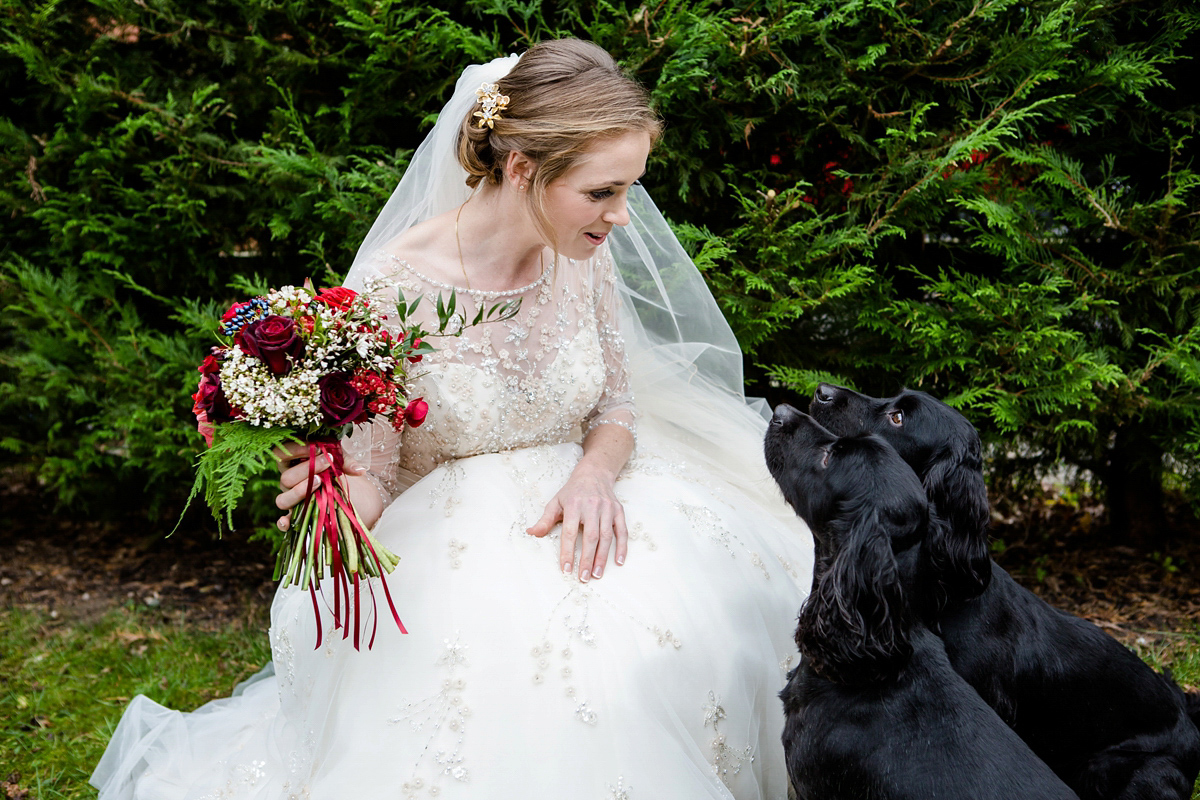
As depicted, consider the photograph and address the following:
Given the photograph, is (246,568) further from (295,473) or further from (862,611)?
(862,611)

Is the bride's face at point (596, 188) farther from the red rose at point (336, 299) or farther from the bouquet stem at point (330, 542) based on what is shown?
the bouquet stem at point (330, 542)

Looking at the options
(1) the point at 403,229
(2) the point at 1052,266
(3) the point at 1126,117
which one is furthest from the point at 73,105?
(3) the point at 1126,117

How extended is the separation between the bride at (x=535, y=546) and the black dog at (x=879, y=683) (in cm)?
31

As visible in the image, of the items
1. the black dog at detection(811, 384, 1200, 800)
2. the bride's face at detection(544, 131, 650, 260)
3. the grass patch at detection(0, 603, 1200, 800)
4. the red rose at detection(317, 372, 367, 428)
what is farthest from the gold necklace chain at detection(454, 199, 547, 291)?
the grass patch at detection(0, 603, 1200, 800)

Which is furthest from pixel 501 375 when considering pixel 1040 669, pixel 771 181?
pixel 771 181

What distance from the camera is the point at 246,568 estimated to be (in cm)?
542

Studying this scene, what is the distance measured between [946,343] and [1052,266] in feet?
1.92

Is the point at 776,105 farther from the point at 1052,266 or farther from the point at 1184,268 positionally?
the point at 1184,268

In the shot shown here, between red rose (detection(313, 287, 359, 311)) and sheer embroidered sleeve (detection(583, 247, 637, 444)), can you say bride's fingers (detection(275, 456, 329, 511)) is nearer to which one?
red rose (detection(313, 287, 359, 311))

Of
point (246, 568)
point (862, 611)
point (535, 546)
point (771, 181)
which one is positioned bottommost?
point (246, 568)

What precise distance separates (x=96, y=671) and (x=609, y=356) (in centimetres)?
296

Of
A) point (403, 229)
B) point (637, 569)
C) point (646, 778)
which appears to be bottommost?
point (646, 778)

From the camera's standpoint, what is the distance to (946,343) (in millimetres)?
4199

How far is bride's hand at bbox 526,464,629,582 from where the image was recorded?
2.64 m
